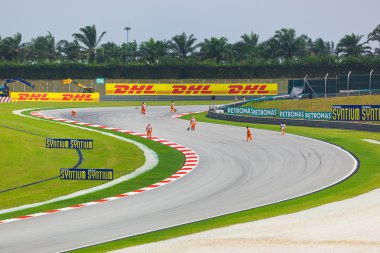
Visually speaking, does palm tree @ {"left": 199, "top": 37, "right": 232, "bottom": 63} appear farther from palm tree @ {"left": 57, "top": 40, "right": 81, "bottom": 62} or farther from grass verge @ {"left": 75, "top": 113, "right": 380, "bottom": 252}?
grass verge @ {"left": 75, "top": 113, "right": 380, "bottom": 252}

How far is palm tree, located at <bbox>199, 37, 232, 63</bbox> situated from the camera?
12875cm

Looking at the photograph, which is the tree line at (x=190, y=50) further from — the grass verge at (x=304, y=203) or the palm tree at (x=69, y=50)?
the grass verge at (x=304, y=203)

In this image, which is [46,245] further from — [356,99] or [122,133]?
[356,99]

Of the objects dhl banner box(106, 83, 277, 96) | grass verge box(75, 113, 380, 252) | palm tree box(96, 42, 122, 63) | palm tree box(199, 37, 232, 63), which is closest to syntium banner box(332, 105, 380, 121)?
grass verge box(75, 113, 380, 252)

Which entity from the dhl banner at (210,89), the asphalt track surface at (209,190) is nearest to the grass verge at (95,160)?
the asphalt track surface at (209,190)

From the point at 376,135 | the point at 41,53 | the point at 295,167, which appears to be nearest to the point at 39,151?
the point at 295,167

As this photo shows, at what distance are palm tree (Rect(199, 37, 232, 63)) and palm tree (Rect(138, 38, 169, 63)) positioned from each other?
6.68 meters

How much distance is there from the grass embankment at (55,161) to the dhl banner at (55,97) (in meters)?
32.7

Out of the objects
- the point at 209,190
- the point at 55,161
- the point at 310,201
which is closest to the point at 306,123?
the point at 55,161

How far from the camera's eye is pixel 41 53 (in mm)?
143625

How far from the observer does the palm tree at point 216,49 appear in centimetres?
12875

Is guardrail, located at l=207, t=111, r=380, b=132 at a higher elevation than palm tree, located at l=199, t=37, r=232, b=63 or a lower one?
lower

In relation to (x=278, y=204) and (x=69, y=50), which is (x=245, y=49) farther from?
(x=278, y=204)

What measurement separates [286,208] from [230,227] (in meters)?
3.95
